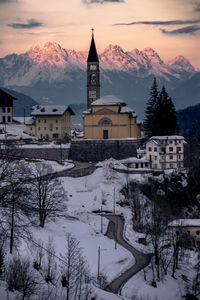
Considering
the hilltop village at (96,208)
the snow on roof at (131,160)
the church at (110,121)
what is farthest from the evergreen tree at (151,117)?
the snow on roof at (131,160)

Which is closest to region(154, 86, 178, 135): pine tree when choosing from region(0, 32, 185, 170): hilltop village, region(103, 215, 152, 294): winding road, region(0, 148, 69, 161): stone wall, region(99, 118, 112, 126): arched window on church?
region(0, 32, 185, 170): hilltop village

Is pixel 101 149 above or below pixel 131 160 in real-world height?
above

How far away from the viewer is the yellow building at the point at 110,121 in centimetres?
8269

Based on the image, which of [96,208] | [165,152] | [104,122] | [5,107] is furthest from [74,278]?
[5,107]

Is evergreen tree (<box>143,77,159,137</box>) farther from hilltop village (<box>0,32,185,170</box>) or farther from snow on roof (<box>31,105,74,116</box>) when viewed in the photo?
snow on roof (<box>31,105,74,116</box>)

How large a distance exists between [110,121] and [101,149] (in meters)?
5.14

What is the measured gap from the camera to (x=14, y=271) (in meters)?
30.5

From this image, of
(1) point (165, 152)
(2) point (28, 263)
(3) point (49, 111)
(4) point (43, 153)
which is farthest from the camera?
(3) point (49, 111)

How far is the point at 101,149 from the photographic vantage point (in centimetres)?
8000

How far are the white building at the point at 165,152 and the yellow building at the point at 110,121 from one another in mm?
7662

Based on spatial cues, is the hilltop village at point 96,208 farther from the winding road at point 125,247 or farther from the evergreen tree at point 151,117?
the evergreen tree at point 151,117

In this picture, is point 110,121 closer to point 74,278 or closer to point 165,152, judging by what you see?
point 165,152

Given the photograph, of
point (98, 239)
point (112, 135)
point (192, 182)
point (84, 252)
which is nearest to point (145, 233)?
point (98, 239)

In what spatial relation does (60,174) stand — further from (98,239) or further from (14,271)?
(14,271)
